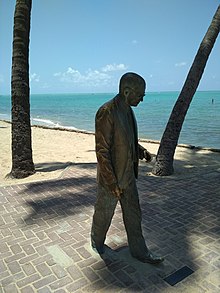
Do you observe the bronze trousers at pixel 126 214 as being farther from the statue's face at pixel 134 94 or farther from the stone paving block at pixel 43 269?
the statue's face at pixel 134 94

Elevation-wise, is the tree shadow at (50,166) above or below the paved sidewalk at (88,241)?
below

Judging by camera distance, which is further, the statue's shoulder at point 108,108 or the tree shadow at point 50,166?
the tree shadow at point 50,166

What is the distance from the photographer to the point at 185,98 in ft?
23.3

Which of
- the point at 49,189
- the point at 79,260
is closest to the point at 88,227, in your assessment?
the point at 79,260

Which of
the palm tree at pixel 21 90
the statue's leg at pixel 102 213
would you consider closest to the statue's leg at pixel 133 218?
the statue's leg at pixel 102 213

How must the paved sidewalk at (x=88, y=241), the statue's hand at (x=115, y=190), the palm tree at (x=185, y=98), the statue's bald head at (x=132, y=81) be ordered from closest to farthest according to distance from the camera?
the statue's bald head at (x=132, y=81) < the statue's hand at (x=115, y=190) < the paved sidewalk at (x=88, y=241) < the palm tree at (x=185, y=98)

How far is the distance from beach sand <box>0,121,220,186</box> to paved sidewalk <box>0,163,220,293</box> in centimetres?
144

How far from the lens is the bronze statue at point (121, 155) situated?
8.68 ft

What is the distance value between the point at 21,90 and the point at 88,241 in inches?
184

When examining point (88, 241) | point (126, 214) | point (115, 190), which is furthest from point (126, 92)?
point (88, 241)

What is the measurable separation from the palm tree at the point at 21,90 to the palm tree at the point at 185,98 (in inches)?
139

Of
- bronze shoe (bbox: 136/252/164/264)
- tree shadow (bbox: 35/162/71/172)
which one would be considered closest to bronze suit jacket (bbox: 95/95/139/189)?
→ bronze shoe (bbox: 136/252/164/264)

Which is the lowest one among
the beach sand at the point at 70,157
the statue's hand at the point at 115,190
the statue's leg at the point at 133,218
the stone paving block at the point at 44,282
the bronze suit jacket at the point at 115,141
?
the beach sand at the point at 70,157

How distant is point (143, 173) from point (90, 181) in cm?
170
